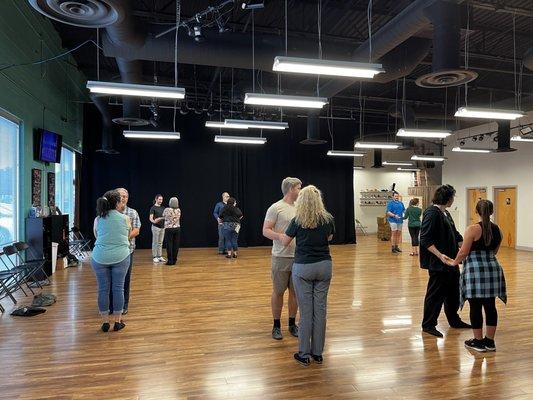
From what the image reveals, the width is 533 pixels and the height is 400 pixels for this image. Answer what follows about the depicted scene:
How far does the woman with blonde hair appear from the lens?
9.84 ft

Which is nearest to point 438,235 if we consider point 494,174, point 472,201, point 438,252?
point 438,252

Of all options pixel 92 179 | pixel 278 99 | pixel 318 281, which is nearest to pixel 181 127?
pixel 92 179

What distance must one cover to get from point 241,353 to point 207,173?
936 cm

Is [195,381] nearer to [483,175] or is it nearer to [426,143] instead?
[483,175]

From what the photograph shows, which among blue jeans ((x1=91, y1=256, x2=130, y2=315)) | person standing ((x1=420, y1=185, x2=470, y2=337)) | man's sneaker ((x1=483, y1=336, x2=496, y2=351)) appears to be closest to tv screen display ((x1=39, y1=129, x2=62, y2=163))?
blue jeans ((x1=91, y1=256, x2=130, y2=315))

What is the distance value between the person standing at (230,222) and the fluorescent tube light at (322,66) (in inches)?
207

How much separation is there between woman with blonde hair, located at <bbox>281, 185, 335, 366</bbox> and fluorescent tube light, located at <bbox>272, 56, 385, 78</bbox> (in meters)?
1.77

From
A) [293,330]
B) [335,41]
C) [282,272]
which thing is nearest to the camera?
[282,272]

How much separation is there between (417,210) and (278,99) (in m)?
5.28

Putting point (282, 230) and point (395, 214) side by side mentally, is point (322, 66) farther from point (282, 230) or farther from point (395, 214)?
point (395, 214)

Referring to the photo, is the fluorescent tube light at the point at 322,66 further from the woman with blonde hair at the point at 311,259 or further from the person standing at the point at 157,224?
the person standing at the point at 157,224

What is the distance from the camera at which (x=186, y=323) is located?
4293 millimetres

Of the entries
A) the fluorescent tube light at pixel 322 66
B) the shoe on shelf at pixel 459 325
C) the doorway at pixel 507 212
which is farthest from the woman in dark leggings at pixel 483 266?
the doorway at pixel 507 212

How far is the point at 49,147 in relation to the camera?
23.8 feet
